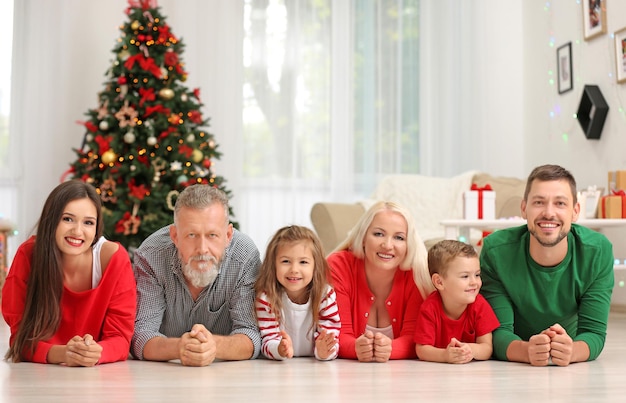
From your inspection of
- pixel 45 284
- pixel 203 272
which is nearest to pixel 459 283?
pixel 203 272

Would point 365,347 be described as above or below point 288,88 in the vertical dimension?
below

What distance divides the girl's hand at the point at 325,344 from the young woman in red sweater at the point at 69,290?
60cm

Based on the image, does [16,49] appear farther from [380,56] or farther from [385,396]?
[385,396]

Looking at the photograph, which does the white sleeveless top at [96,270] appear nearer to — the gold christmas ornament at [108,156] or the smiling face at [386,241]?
the smiling face at [386,241]

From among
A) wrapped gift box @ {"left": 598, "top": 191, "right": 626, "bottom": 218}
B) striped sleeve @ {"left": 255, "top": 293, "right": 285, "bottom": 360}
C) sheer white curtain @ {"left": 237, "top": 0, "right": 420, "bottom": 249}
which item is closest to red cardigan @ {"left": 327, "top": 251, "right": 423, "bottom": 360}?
striped sleeve @ {"left": 255, "top": 293, "right": 285, "bottom": 360}

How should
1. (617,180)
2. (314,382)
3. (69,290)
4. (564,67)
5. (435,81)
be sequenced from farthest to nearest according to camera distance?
(435,81)
(564,67)
(617,180)
(69,290)
(314,382)

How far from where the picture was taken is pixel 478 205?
169 inches

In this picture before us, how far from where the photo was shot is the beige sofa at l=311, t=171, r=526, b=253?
520cm

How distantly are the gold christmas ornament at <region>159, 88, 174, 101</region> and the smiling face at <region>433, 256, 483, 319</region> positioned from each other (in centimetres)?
315

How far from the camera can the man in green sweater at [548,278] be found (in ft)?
8.54

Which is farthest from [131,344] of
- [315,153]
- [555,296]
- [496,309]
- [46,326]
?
[315,153]

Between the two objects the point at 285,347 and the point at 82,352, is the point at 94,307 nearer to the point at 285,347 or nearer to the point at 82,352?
the point at 82,352

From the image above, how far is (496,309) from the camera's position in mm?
2732

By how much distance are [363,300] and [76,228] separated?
101 cm
